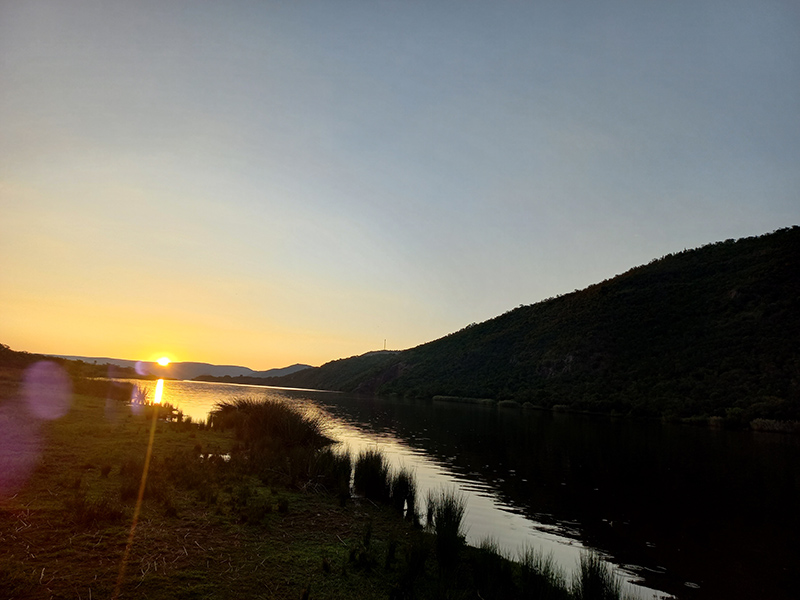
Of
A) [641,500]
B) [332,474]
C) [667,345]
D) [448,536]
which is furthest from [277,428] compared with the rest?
[667,345]

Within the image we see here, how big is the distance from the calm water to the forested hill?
16.8m

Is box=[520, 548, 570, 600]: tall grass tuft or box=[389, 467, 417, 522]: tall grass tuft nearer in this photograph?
box=[520, 548, 570, 600]: tall grass tuft

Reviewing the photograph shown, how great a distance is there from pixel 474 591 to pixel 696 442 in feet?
105

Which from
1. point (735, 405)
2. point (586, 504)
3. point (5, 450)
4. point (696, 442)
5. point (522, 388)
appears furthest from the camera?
point (522, 388)

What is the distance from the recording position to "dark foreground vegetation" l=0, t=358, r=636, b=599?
6.58 meters

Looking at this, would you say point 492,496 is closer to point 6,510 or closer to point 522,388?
point 6,510

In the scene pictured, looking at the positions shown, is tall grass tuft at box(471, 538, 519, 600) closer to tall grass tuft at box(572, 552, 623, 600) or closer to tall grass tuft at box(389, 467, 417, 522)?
tall grass tuft at box(572, 552, 623, 600)

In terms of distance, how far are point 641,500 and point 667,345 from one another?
5230 centimetres

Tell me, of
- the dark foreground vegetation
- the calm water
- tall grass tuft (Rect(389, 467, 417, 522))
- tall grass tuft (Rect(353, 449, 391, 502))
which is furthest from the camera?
tall grass tuft (Rect(353, 449, 391, 502))

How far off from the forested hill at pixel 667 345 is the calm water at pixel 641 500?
16848mm

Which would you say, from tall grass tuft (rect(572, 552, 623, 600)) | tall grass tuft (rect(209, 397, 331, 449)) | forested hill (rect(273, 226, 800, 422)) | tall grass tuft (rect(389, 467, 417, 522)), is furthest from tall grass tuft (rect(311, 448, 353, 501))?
forested hill (rect(273, 226, 800, 422))

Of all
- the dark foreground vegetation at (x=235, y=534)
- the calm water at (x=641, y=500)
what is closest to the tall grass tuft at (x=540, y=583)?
the dark foreground vegetation at (x=235, y=534)

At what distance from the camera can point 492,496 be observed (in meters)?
16.3

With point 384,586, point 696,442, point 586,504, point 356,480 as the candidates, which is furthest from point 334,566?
point 696,442
